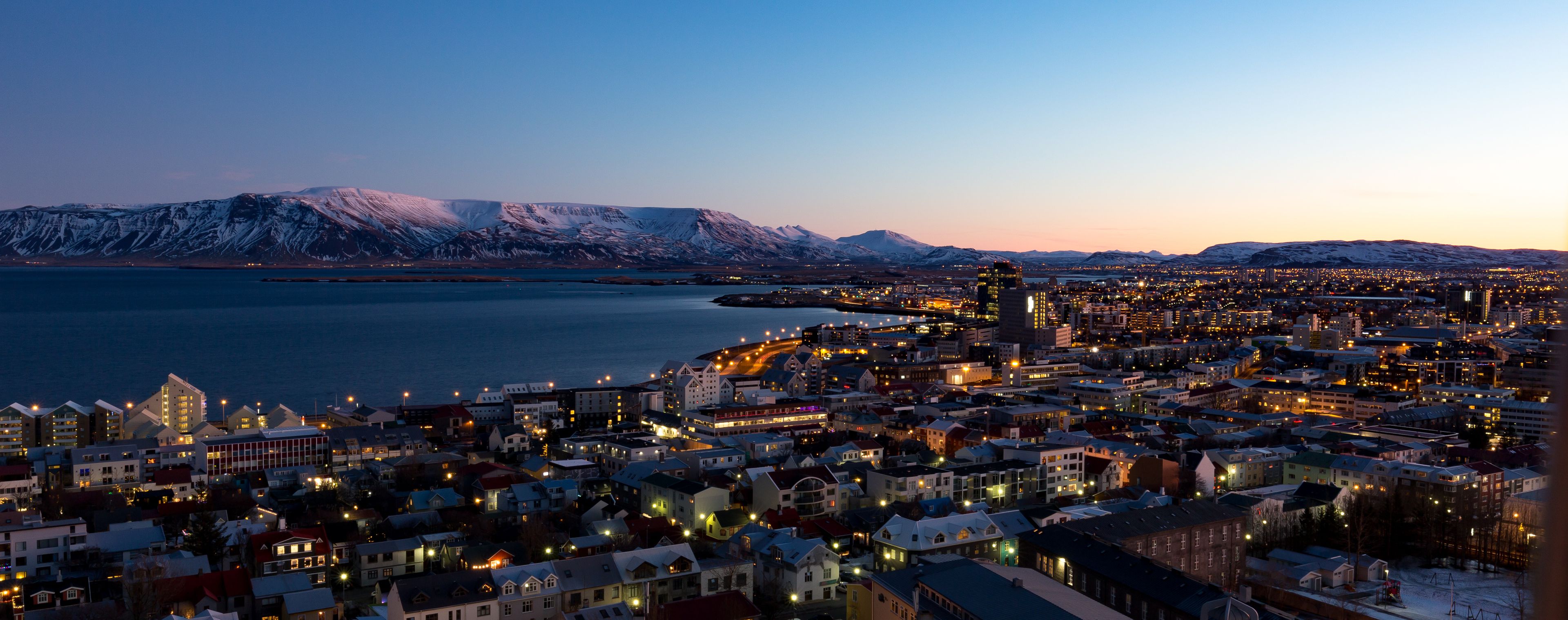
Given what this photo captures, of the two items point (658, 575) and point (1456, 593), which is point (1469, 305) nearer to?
point (1456, 593)

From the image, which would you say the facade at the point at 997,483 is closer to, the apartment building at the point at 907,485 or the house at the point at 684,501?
the apartment building at the point at 907,485

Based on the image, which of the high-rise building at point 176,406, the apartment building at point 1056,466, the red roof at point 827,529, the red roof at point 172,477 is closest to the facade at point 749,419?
the apartment building at point 1056,466

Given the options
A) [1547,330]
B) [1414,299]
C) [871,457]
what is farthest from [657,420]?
[1414,299]

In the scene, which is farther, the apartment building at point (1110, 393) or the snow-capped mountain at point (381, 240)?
the snow-capped mountain at point (381, 240)

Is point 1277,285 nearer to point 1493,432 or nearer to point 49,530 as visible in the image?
point 1493,432

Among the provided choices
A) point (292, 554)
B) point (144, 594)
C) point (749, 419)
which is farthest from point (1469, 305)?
point (144, 594)

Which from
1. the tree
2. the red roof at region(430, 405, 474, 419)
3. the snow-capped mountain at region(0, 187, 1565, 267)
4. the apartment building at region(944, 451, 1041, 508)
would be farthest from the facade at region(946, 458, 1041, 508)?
the snow-capped mountain at region(0, 187, 1565, 267)

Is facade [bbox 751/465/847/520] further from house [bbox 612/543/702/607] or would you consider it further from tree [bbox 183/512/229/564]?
tree [bbox 183/512/229/564]
